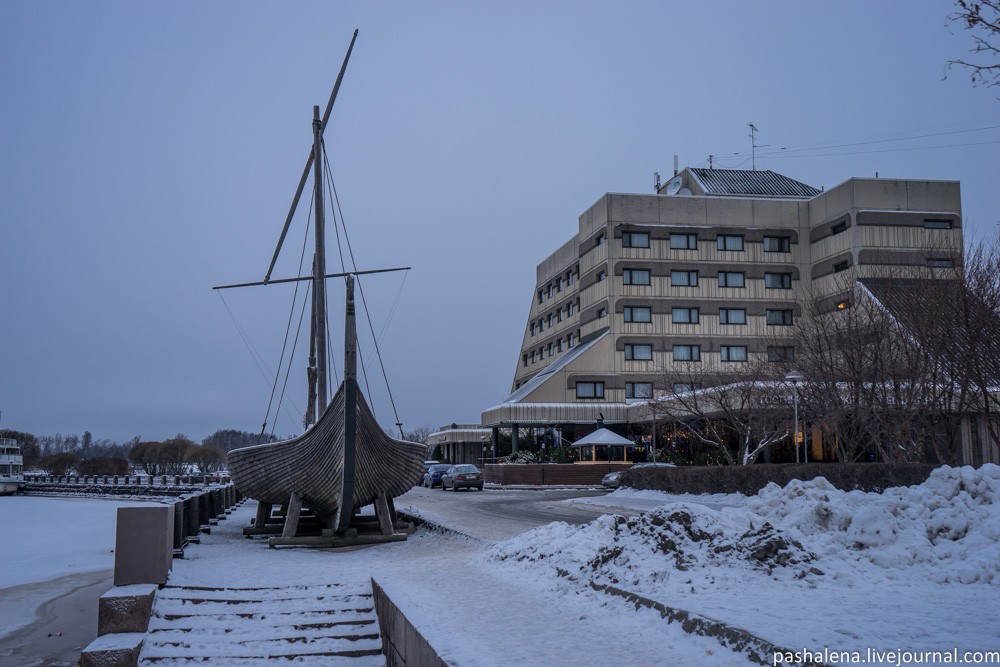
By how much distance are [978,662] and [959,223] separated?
201 feet

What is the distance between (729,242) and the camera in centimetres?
6219

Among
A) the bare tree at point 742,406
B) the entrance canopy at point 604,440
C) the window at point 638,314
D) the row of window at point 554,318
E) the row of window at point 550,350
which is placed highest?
the row of window at point 554,318

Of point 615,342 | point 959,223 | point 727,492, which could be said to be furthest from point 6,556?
point 959,223

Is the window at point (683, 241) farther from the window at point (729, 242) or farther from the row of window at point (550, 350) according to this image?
the row of window at point (550, 350)

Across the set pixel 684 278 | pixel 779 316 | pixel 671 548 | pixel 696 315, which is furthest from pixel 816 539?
pixel 779 316

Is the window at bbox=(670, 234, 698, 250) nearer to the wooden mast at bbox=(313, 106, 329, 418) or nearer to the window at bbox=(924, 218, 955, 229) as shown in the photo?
the window at bbox=(924, 218, 955, 229)

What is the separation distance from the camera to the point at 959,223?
58.8 metres

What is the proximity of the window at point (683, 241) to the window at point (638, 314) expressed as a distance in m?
4.94

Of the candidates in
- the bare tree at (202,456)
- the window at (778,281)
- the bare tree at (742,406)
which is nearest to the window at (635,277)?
the window at (778,281)

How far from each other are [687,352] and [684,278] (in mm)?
5377

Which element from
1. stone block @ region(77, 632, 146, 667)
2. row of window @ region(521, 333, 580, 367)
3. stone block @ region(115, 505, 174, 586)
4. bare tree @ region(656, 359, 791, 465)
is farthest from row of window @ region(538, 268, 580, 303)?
stone block @ region(77, 632, 146, 667)

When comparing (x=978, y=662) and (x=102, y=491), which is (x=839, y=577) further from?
(x=102, y=491)

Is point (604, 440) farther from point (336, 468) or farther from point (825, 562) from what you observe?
point (825, 562)

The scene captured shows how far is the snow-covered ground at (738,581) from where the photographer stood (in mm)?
6762
